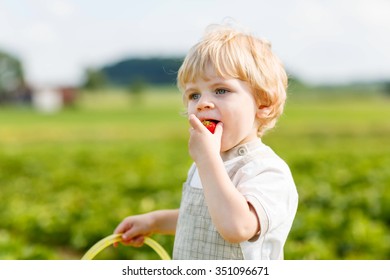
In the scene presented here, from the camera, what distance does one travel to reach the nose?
2252 millimetres

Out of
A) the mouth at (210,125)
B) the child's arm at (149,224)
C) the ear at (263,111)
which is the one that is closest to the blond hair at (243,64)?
the ear at (263,111)

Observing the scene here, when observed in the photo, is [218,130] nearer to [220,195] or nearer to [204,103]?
[204,103]

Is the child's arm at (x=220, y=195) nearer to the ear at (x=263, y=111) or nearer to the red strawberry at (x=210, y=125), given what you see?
the red strawberry at (x=210, y=125)

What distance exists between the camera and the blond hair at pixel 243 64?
7.47ft

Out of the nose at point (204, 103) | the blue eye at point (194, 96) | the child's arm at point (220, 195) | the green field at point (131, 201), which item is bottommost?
the green field at point (131, 201)

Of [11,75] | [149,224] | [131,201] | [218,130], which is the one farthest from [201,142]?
[11,75]

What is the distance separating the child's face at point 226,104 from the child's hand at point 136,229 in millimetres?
531

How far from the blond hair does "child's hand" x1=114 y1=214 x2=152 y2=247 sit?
0.55 meters

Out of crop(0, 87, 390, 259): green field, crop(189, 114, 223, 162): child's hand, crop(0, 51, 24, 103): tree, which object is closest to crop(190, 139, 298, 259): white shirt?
crop(189, 114, 223, 162): child's hand

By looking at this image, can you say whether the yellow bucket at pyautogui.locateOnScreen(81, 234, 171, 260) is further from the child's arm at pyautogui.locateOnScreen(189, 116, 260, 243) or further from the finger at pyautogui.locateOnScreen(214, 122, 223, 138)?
the finger at pyautogui.locateOnScreen(214, 122, 223, 138)

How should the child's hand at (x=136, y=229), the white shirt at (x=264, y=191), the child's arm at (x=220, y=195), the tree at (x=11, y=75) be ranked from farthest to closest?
1. the tree at (x=11, y=75)
2. the child's hand at (x=136, y=229)
3. the white shirt at (x=264, y=191)
4. the child's arm at (x=220, y=195)

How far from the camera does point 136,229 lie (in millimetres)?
2682

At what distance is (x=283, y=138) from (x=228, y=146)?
29393mm

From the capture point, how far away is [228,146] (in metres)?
2.33
